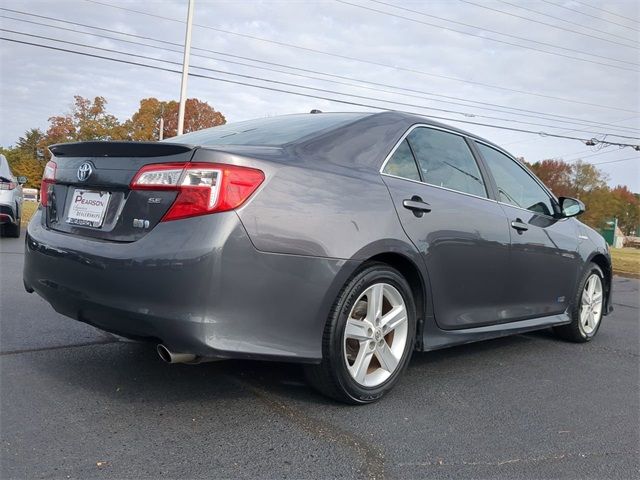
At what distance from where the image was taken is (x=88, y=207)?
2850mm

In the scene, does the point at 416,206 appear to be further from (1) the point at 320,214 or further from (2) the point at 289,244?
(2) the point at 289,244

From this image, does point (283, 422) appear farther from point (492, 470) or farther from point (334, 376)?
point (492, 470)

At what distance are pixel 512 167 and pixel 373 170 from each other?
188cm

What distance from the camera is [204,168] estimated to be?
8.27 ft

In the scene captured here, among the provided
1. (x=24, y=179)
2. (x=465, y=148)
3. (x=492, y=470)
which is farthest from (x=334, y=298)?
(x=24, y=179)

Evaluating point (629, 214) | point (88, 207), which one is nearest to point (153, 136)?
point (88, 207)

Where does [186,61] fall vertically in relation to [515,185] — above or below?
above

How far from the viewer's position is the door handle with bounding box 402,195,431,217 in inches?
125

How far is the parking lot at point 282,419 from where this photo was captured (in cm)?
234

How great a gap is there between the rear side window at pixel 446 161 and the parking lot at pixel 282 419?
49.1 inches

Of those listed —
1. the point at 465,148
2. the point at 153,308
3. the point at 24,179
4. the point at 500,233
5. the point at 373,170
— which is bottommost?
the point at 24,179

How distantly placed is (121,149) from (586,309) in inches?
163

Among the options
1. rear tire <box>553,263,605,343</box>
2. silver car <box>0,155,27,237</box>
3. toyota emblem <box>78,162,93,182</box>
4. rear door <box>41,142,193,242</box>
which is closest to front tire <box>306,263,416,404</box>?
rear door <box>41,142,193,242</box>

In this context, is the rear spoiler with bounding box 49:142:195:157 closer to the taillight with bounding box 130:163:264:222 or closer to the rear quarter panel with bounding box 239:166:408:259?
the taillight with bounding box 130:163:264:222
